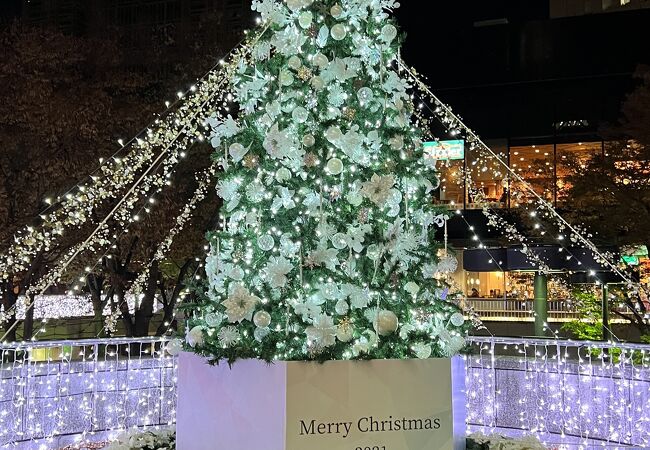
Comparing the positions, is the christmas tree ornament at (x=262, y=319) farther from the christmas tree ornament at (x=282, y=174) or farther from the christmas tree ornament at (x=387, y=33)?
the christmas tree ornament at (x=387, y=33)

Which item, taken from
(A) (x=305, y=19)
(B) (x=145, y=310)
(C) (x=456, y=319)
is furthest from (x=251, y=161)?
(B) (x=145, y=310)

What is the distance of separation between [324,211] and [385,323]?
91 centimetres

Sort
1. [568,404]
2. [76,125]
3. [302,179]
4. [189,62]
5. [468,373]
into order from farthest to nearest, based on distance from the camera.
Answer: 1. [189,62]
2. [76,125]
3. [468,373]
4. [568,404]
5. [302,179]

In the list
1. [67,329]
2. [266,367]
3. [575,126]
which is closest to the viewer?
[266,367]

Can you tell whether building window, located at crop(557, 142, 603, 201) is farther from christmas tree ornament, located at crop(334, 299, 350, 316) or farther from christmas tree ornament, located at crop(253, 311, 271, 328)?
christmas tree ornament, located at crop(253, 311, 271, 328)

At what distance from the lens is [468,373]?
30.8ft

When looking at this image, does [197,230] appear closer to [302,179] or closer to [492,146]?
[302,179]

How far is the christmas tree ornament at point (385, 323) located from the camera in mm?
5035

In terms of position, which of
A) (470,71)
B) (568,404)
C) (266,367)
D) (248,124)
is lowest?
(568,404)

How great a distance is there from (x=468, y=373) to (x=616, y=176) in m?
9.84

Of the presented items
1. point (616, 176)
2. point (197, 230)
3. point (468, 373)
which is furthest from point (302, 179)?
point (616, 176)

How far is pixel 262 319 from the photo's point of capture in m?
4.97

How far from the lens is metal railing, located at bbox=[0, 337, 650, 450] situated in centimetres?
→ 810

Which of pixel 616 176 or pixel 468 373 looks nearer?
pixel 468 373
